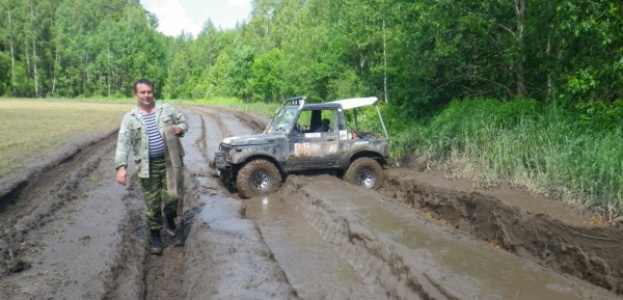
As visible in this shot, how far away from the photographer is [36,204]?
7688mm

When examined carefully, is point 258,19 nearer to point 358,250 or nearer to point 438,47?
point 438,47

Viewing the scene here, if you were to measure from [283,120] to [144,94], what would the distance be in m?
4.51

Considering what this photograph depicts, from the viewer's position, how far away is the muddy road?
459cm

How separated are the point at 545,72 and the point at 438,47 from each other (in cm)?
264

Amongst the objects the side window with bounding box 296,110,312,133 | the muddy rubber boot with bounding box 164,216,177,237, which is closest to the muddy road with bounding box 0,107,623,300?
the muddy rubber boot with bounding box 164,216,177,237

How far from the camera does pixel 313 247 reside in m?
6.50

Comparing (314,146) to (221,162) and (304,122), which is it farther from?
(221,162)

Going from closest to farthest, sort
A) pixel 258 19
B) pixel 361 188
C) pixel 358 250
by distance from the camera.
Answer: pixel 358 250 < pixel 361 188 < pixel 258 19

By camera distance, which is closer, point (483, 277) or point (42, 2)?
point (483, 277)

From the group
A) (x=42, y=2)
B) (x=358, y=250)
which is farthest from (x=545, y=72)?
(x=42, y=2)

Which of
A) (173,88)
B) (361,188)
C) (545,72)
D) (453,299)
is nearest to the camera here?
(453,299)

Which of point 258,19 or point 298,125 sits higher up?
point 258,19

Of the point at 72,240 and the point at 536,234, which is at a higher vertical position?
the point at 536,234

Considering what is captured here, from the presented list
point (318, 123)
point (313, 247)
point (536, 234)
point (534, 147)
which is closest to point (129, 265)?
point (313, 247)
